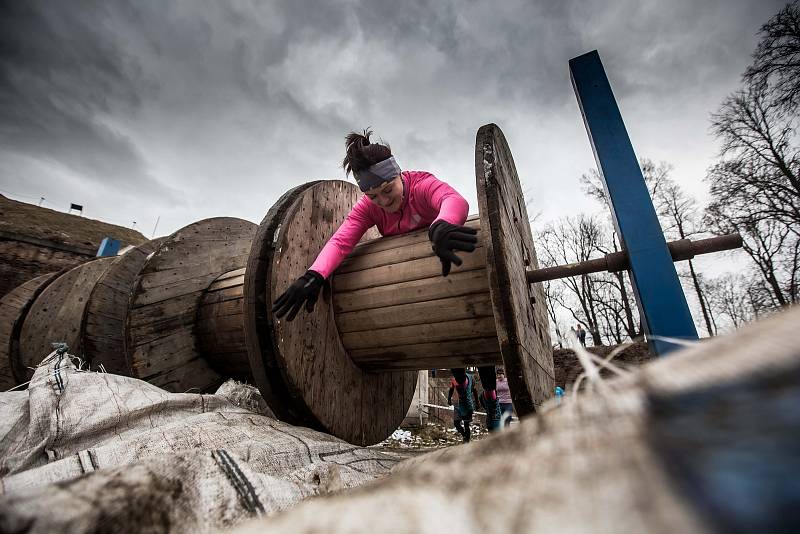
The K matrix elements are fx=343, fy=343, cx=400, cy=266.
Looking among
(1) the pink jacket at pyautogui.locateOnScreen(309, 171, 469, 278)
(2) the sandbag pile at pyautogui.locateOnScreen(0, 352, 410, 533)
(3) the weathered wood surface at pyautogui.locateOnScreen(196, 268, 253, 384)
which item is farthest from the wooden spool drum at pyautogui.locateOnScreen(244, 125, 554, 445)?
(3) the weathered wood surface at pyautogui.locateOnScreen(196, 268, 253, 384)

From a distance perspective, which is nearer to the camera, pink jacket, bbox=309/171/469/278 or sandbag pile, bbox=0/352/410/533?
sandbag pile, bbox=0/352/410/533

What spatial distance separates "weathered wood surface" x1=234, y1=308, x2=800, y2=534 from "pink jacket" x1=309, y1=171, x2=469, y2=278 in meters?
1.66

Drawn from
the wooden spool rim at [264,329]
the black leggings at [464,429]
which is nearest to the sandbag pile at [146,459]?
the wooden spool rim at [264,329]

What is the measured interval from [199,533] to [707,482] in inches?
27.6

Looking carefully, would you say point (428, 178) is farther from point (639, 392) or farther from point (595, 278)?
point (595, 278)

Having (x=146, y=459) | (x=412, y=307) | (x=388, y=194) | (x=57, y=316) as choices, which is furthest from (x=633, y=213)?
(x=57, y=316)

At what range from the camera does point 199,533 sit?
0.56 meters

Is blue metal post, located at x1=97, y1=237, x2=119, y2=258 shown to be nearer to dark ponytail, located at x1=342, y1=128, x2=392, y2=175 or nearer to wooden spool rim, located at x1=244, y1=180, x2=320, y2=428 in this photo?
wooden spool rim, located at x1=244, y1=180, x2=320, y2=428

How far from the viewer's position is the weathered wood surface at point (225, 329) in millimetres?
2740

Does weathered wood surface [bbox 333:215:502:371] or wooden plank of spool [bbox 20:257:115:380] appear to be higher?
wooden plank of spool [bbox 20:257:115:380]

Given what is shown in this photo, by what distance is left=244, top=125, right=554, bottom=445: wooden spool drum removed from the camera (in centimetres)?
173

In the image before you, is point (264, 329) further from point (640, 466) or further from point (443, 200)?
point (640, 466)

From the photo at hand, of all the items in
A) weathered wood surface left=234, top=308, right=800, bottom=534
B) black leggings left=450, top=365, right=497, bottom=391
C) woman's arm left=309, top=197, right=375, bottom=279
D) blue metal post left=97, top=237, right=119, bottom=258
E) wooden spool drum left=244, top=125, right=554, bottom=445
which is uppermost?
blue metal post left=97, top=237, right=119, bottom=258

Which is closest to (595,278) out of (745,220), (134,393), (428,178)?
(745,220)
